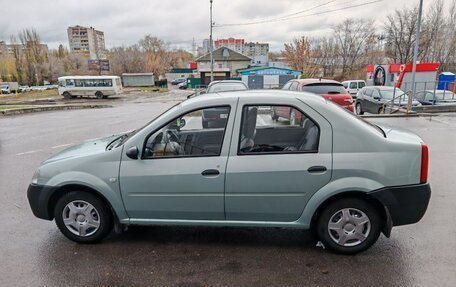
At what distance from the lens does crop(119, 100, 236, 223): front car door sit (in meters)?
3.13

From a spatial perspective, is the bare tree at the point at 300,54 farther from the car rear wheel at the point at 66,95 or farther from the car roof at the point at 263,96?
the car roof at the point at 263,96

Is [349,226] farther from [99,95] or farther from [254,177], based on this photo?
[99,95]

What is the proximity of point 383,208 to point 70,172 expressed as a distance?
3315mm

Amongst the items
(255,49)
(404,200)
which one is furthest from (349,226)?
(255,49)

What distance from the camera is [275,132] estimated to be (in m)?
3.42

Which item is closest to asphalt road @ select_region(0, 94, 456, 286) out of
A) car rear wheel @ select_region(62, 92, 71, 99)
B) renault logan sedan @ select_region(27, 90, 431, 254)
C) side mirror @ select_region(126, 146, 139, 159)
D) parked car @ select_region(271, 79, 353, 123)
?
renault logan sedan @ select_region(27, 90, 431, 254)

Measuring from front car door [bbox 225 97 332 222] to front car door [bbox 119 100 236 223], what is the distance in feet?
0.43

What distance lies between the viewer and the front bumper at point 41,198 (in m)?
3.40

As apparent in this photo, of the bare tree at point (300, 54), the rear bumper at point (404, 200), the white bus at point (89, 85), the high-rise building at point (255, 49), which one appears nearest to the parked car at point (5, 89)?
the white bus at point (89, 85)

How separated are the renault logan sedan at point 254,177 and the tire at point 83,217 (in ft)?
0.04

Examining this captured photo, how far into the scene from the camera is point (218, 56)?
6341cm

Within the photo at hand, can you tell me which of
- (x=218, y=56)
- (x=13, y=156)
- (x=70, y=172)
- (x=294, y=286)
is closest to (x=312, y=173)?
(x=294, y=286)

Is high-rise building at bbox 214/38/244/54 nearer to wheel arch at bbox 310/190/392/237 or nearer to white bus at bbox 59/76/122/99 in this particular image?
white bus at bbox 59/76/122/99

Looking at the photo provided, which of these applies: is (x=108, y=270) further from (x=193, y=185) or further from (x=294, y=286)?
(x=294, y=286)
